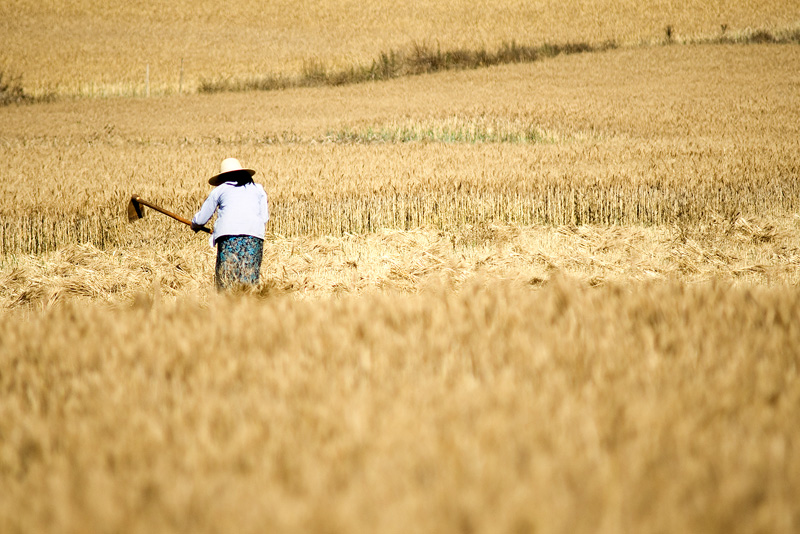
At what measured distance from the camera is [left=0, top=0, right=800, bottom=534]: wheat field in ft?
5.82

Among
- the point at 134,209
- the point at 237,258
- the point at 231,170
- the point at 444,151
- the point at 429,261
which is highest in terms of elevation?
the point at 444,151

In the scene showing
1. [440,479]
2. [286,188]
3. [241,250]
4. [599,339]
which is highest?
[286,188]

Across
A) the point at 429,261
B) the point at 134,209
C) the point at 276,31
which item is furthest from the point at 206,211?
the point at 276,31

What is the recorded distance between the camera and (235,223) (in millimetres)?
6430

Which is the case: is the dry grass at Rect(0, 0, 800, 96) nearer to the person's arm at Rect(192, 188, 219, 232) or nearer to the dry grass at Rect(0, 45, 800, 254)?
the dry grass at Rect(0, 45, 800, 254)

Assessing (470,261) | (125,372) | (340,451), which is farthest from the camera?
(470,261)

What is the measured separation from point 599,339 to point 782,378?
0.67 m

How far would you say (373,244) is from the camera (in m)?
10.6

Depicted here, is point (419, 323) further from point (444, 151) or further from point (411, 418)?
point (444, 151)

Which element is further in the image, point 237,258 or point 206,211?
point 237,258

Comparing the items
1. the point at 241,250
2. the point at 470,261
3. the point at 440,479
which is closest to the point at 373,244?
the point at 470,261

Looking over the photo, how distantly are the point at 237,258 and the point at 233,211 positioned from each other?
0.44m

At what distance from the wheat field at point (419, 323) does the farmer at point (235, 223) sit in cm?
125

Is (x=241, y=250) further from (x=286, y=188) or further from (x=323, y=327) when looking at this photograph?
(x=286, y=188)
